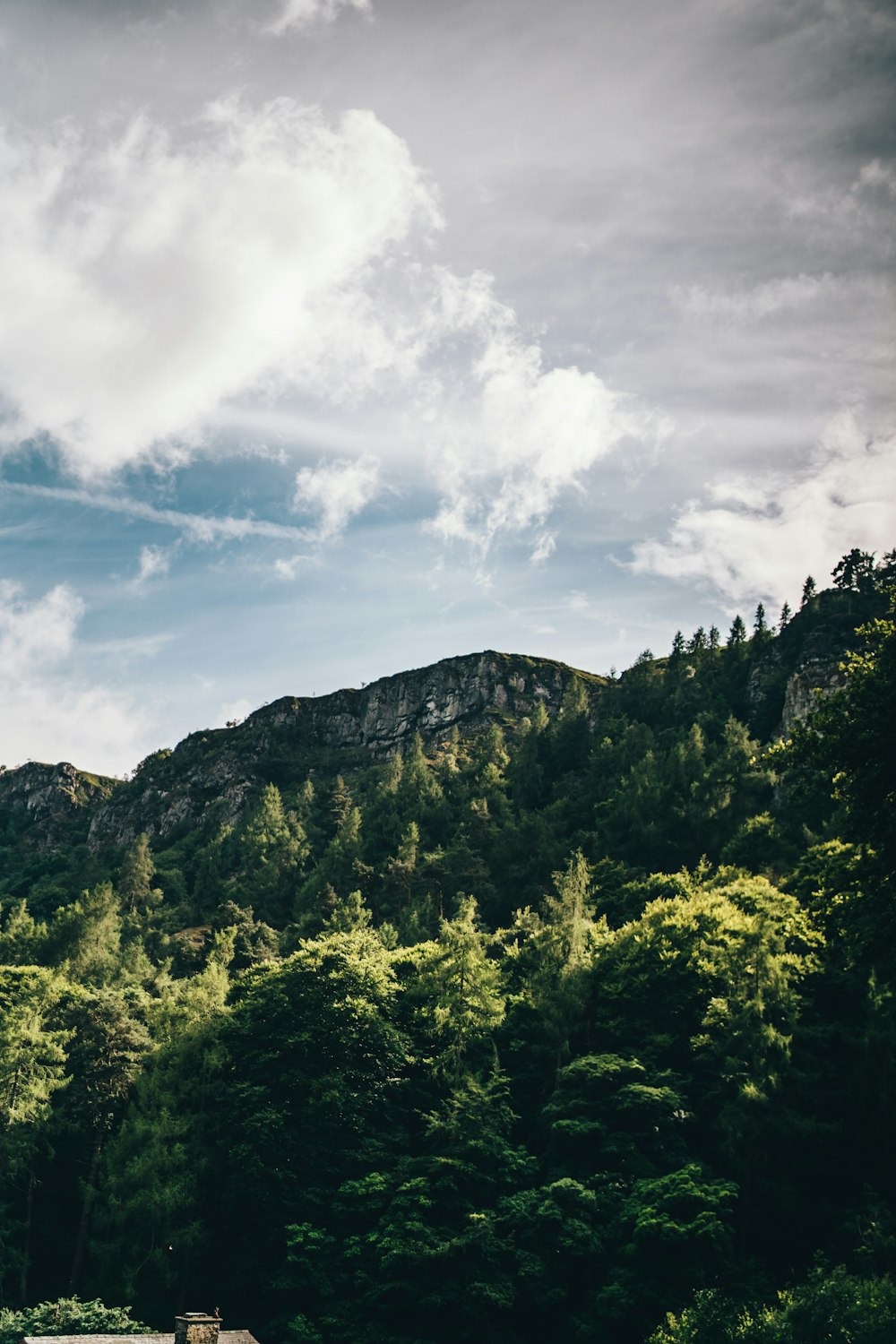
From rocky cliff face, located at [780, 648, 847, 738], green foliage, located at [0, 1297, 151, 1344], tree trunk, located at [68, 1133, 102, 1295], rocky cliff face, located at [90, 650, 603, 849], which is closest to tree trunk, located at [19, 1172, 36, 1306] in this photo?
tree trunk, located at [68, 1133, 102, 1295]

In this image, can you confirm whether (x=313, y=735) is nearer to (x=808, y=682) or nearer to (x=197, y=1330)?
(x=808, y=682)

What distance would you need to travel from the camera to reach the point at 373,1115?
44156 millimetres

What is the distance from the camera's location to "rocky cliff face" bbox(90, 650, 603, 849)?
170125 millimetres

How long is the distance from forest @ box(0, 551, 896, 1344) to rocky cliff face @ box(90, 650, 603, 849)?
101m

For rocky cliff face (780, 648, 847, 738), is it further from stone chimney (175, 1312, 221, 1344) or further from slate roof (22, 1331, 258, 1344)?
stone chimney (175, 1312, 221, 1344)

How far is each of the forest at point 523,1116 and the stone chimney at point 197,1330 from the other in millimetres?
8458

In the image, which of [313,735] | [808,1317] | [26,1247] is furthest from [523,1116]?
[313,735]

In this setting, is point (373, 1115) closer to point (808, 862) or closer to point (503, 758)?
point (808, 862)

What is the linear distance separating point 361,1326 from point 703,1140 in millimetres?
16193

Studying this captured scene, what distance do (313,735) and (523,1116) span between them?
153 m

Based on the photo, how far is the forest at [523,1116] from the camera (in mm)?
30359

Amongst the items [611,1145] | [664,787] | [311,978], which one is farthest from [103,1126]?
[664,787]

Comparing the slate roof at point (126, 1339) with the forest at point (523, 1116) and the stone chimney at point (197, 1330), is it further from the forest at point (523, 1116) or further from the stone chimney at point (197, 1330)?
the forest at point (523, 1116)

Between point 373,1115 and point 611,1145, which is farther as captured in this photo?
point 373,1115
